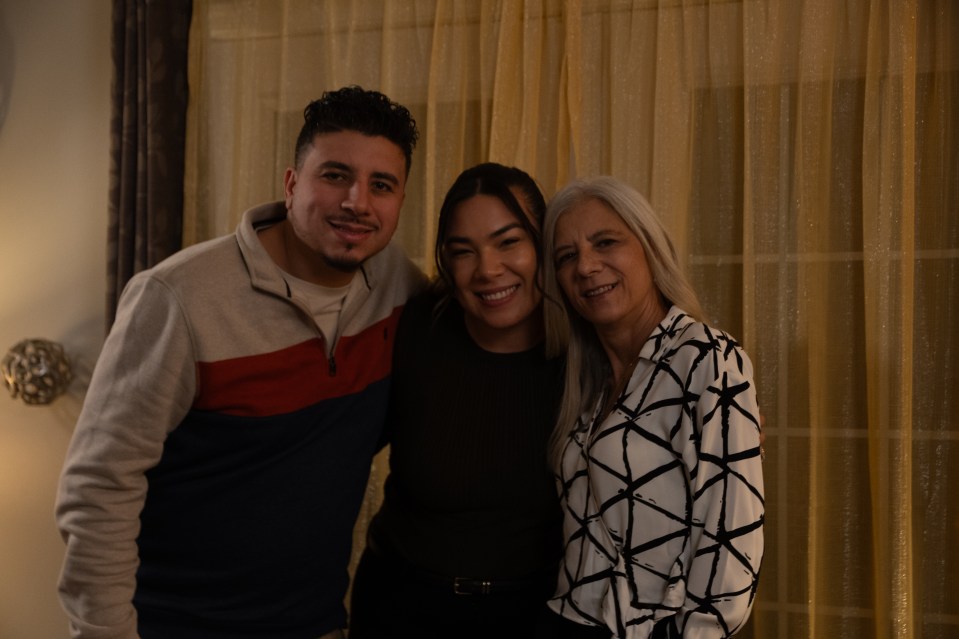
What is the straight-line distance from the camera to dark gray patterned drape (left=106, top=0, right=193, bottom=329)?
2.84 meters

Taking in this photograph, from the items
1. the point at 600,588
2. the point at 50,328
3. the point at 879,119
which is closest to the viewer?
the point at 600,588

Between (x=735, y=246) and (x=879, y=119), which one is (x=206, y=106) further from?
(x=879, y=119)

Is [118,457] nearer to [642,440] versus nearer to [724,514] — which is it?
[642,440]

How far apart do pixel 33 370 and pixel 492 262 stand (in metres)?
1.94

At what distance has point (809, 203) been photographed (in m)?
2.42

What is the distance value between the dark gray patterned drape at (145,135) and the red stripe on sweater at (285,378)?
4.39ft

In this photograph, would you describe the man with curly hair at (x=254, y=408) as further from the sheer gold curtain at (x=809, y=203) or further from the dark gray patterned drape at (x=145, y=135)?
the dark gray patterned drape at (x=145, y=135)

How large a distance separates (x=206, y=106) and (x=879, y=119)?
7.25ft

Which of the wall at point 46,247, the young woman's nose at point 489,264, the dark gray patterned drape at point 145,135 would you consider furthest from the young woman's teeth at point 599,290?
the wall at point 46,247

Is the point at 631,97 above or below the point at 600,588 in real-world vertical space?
above

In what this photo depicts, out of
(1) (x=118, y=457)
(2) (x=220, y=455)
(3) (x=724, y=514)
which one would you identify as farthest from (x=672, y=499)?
(1) (x=118, y=457)

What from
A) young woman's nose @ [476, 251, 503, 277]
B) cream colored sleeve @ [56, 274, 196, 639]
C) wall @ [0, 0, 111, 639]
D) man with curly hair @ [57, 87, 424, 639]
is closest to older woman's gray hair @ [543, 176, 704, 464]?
young woman's nose @ [476, 251, 503, 277]

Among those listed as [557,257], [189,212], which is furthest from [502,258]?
[189,212]

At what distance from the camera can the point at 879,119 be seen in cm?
238
